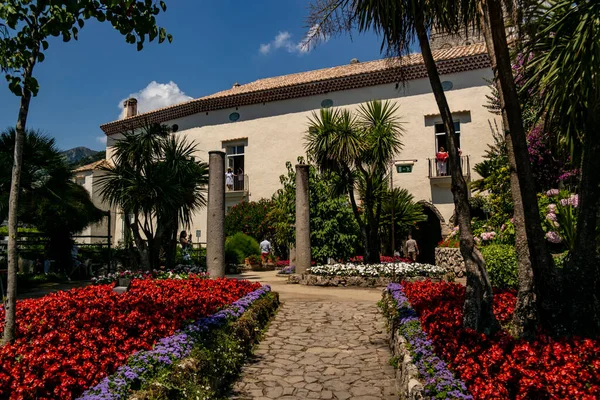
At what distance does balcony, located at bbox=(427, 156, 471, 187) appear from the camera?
1941 centimetres

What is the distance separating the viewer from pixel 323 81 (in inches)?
875

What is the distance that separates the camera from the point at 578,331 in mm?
4480

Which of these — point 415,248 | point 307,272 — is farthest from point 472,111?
point 307,272

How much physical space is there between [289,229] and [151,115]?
1511 cm

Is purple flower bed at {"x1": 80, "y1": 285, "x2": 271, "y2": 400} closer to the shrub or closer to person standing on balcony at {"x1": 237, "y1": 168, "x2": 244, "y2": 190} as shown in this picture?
the shrub

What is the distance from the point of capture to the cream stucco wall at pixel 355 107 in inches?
768

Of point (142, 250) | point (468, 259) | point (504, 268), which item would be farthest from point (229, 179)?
point (468, 259)

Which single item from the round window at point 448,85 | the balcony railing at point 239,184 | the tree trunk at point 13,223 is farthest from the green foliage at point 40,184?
the round window at point 448,85

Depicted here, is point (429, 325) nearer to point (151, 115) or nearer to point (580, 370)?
point (580, 370)

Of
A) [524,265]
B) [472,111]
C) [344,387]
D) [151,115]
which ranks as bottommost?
[344,387]

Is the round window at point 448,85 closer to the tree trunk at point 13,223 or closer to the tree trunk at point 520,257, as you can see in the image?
the tree trunk at point 520,257

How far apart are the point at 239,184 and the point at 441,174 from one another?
10919 millimetres

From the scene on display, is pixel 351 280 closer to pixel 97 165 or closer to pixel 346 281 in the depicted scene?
pixel 346 281

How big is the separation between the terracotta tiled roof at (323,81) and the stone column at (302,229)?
6745 millimetres
